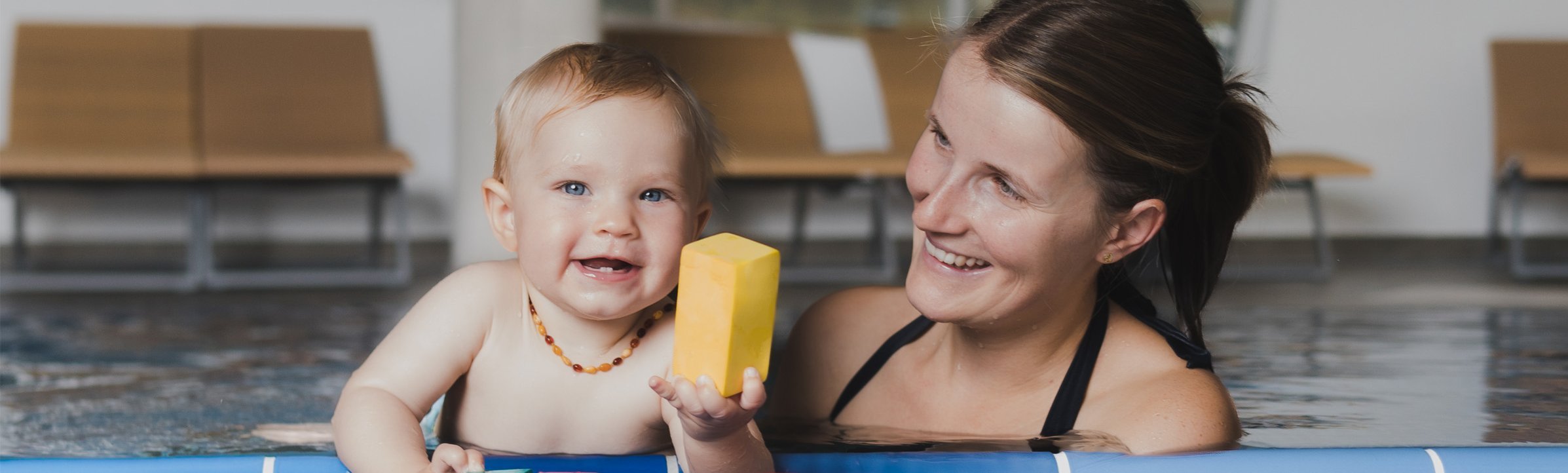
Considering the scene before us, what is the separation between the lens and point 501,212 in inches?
60.6

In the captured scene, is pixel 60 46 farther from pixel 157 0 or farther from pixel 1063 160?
pixel 1063 160

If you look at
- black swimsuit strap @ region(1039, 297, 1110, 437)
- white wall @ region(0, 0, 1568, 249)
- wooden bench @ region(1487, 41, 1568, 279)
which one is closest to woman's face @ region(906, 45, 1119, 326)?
black swimsuit strap @ region(1039, 297, 1110, 437)

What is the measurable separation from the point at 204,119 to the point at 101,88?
51 cm

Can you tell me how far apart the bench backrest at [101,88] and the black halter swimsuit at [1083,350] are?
17.4ft

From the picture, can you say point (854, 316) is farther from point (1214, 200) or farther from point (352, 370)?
point (352, 370)

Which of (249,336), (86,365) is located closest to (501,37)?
(249,336)

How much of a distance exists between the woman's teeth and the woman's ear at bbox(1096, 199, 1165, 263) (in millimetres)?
170

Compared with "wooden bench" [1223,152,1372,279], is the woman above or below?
above

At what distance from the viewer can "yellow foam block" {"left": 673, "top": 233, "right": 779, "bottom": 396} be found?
102 cm

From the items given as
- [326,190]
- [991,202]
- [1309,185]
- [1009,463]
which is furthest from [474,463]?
[326,190]

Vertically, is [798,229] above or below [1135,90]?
below

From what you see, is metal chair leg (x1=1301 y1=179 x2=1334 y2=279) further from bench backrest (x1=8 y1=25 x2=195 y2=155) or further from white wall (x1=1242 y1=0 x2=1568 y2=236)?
bench backrest (x1=8 y1=25 x2=195 y2=155)

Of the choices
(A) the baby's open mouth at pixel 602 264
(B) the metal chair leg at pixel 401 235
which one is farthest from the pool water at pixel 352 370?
(B) the metal chair leg at pixel 401 235

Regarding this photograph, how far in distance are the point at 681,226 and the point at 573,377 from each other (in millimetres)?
271
